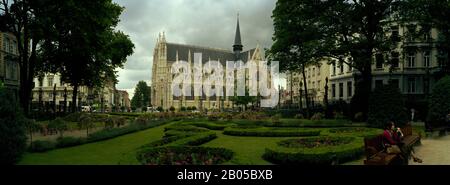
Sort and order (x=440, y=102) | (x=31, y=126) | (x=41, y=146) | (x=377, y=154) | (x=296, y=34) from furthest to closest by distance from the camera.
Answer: (x=296, y=34), (x=440, y=102), (x=31, y=126), (x=41, y=146), (x=377, y=154)

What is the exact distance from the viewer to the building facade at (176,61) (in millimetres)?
119562

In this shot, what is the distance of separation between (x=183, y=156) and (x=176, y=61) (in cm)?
11286

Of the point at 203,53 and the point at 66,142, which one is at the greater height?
the point at 203,53

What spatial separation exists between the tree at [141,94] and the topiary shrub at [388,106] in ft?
387

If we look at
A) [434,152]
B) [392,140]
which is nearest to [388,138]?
[392,140]

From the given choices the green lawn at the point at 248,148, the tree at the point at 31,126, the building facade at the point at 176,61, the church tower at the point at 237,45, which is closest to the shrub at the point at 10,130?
the tree at the point at 31,126

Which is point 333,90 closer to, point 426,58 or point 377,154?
point 426,58

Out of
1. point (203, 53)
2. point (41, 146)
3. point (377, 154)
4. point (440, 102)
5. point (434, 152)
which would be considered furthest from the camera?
point (203, 53)

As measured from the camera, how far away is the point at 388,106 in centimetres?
2459

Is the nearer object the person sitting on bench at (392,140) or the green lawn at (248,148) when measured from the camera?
the person sitting on bench at (392,140)

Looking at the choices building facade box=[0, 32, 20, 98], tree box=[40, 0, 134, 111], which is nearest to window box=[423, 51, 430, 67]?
tree box=[40, 0, 134, 111]

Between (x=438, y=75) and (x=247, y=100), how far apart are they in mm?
51517

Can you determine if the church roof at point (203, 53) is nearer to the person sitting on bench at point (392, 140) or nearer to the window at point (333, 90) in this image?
the window at point (333, 90)
